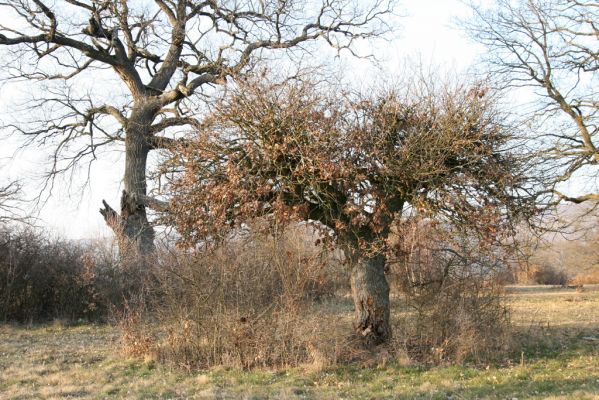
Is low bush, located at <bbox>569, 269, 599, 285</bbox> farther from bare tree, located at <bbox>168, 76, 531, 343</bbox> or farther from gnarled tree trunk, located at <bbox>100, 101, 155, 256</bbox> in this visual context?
bare tree, located at <bbox>168, 76, 531, 343</bbox>

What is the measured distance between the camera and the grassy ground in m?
8.09

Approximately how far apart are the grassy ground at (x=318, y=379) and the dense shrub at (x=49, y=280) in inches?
243

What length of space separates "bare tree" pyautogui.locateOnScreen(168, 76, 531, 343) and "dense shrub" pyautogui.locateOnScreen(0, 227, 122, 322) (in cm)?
990

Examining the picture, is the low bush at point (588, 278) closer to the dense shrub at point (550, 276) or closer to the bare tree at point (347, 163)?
the dense shrub at point (550, 276)

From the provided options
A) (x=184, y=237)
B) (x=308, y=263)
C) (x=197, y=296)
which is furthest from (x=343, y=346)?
(x=184, y=237)

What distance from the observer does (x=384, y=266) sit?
1109 centimetres

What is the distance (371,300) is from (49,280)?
486 inches

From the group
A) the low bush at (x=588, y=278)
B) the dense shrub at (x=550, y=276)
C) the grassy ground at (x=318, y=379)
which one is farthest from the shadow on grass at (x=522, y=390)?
the low bush at (x=588, y=278)

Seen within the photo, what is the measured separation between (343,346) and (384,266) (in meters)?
1.84

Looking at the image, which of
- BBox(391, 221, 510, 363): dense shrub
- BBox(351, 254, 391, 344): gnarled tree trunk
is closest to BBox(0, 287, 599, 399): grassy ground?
BBox(391, 221, 510, 363): dense shrub

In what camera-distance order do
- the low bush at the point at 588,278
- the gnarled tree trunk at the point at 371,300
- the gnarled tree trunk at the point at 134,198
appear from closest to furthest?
1. the gnarled tree trunk at the point at 371,300
2. the gnarled tree trunk at the point at 134,198
3. the low bush at the point at 588,278

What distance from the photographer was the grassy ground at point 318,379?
8.09 metres

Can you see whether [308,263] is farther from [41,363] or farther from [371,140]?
[41,363]

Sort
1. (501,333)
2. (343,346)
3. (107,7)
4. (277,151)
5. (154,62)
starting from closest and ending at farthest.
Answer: (277,151) < (343,346) < (501,333) < (107,7) < (154,62)
